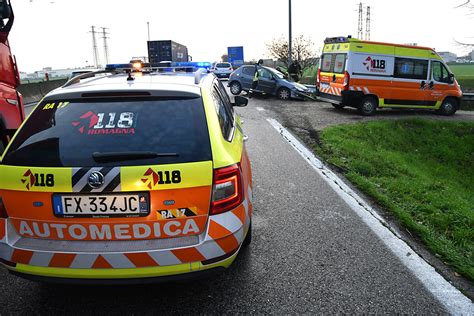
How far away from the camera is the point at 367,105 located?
14.2m

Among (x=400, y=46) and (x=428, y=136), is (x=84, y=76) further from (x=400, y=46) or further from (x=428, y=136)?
(x=400, y=46)

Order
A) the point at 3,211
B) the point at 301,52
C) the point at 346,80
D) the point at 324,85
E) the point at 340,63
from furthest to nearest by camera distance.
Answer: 1. the point at 301,52
2. the point at 324,85
3. the point at 340,63
4. the point at 346,80
5. the point at 3,211

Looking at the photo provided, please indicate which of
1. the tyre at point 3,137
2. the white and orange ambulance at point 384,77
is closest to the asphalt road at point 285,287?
the tyre at point 3,137

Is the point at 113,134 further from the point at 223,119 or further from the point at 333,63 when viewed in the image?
the point at 333,63

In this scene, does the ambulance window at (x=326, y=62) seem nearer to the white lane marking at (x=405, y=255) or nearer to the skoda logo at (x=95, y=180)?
the white lane marking at (x=405, y=255)

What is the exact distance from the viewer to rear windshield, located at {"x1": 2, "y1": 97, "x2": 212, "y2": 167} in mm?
2559

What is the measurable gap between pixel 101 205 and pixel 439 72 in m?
15.4

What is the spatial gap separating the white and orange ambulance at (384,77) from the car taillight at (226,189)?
11.9 meters

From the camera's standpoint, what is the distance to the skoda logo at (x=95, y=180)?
2.46 meters

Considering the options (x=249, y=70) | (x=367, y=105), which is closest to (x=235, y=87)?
(x=249, y=70)

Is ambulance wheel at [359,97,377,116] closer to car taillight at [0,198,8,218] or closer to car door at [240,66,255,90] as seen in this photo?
car door at [240,66,255,90]

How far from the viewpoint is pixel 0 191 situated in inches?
101

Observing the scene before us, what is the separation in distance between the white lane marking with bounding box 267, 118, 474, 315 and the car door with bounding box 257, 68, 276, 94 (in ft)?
40.6

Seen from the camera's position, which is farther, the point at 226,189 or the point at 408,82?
the point at 408,82
